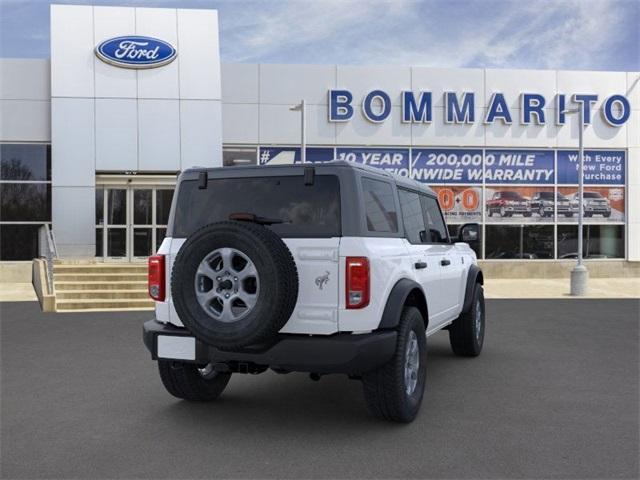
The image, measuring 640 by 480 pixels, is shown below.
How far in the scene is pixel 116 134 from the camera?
737 inches

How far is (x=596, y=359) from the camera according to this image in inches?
310

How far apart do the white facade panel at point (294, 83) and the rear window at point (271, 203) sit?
15354 mm

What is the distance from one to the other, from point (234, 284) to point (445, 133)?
1730 cm

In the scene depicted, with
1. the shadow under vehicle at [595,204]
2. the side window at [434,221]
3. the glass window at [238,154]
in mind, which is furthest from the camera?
the shadow under vehicle at [595,204]

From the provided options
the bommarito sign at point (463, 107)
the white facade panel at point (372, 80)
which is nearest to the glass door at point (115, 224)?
the bommarito sign at point (463, 107)

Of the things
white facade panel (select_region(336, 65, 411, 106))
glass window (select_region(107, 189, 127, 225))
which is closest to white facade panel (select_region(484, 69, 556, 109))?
white facade panel (select_region(336, 65, 411, 106))

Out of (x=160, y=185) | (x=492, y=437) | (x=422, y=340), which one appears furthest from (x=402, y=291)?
(x=160, y=185)

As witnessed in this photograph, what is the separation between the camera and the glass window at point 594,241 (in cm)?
2141

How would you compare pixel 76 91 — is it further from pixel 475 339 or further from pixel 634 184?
pixel 634 184

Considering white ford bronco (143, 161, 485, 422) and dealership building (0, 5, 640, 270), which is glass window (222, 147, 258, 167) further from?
white ford bronco (143, 161, 485, 422)

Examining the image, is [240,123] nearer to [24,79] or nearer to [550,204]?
[24,79]

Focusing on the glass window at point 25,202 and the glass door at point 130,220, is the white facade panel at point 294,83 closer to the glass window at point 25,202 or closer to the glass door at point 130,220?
the glass door at point 130,220

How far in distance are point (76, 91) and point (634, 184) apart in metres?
18.0

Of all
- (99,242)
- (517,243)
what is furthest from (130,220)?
(517,243)
